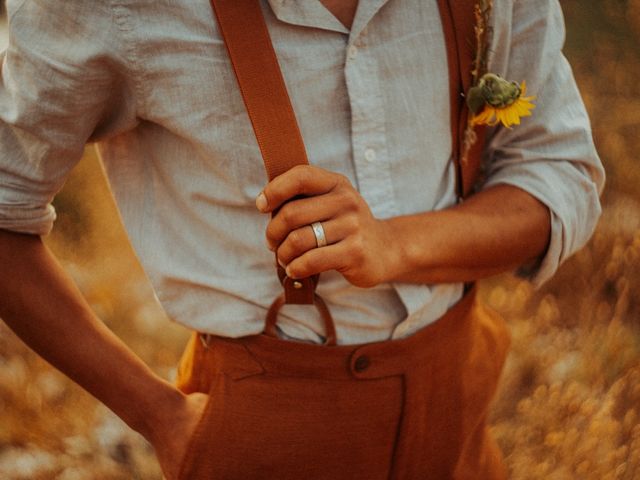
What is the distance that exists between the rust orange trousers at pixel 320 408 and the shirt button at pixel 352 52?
0.43 m

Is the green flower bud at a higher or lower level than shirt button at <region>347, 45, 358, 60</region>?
lower

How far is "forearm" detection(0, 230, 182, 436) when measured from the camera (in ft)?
3.83

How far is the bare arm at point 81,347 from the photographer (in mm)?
1167

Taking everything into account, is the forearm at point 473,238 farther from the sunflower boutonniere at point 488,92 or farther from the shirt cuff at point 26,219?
the shirt cuff at point 26,219

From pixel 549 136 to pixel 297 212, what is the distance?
1.69 ft

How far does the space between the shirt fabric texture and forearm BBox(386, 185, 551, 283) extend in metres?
0.03

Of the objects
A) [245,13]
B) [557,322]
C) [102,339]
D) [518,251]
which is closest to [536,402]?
[557,322]

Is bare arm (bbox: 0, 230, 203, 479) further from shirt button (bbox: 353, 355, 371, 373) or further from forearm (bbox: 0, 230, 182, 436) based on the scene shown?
shirt button (bbox: 353, 355, 371, 373)

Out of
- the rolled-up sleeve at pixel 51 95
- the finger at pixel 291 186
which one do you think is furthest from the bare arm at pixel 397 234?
the rolled-up sleeve at pixel 51 95

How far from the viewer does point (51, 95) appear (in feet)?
3.21

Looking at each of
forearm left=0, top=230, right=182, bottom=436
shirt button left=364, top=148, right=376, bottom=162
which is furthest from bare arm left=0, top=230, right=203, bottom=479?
shirt button left=364, top=148, right=376, bottom=162

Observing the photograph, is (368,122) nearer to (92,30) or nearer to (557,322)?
(92,30)

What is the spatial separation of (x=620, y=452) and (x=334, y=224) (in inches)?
76.4

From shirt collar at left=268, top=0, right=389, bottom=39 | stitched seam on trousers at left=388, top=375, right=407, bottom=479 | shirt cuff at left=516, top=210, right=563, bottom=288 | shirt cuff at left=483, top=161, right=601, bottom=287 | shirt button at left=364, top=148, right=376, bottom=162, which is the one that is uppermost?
shirt collar at left=268, top=0, right=389, bottom=39
